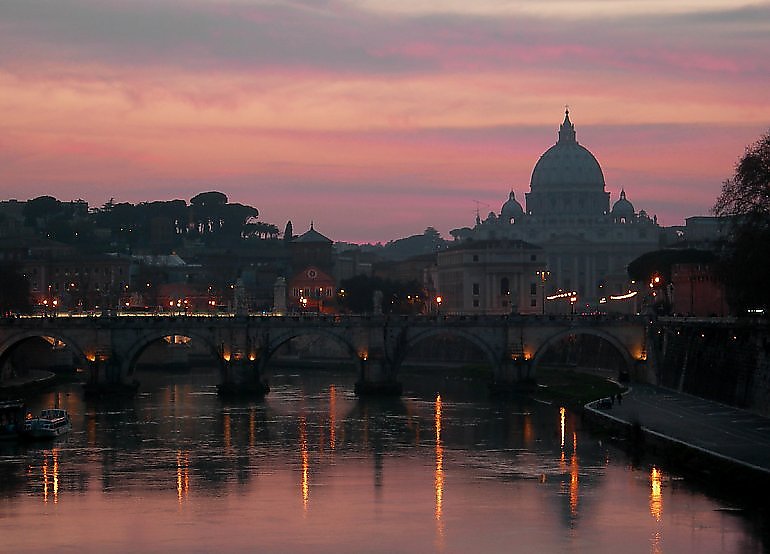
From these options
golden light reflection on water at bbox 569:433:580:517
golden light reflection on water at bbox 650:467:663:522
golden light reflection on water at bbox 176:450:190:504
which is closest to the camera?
golden light reflection on water at bbox 650:467:663:522

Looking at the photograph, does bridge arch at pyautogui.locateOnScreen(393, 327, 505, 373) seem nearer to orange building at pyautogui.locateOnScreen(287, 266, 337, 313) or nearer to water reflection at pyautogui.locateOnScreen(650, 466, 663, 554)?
water reflection at pyautogui.locateOnScreen(650, 466, 663, 554)

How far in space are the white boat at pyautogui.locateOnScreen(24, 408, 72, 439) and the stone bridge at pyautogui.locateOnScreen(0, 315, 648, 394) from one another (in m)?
19.8

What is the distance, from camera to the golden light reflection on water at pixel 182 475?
52616 millimetres

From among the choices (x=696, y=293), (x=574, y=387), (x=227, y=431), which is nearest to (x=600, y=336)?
(x=574, y=387)

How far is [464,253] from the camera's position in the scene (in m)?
162

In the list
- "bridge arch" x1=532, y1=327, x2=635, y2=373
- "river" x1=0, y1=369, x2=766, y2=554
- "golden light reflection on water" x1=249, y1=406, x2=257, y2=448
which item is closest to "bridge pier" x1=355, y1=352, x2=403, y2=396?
"bridge arch" x1=532, y1=327, x2=635, y2=373

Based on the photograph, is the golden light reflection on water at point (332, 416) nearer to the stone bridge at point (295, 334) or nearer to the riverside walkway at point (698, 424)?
the stone bridge at point (295, 334)

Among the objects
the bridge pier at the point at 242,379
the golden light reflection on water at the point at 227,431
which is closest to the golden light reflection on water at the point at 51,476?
the golden light reflection on water at the point at 227,431

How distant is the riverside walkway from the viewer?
52.3 meters

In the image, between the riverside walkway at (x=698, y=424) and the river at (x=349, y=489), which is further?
the riverside walkway at (x=698, y=424)

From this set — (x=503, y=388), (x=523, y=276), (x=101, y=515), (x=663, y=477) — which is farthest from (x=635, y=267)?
(x=101, y=515)

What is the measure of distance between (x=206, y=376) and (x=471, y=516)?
6422cm

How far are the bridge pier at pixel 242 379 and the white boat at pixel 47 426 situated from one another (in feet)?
65.7

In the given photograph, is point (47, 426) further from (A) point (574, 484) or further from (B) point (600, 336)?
(B) point (600, 336)
